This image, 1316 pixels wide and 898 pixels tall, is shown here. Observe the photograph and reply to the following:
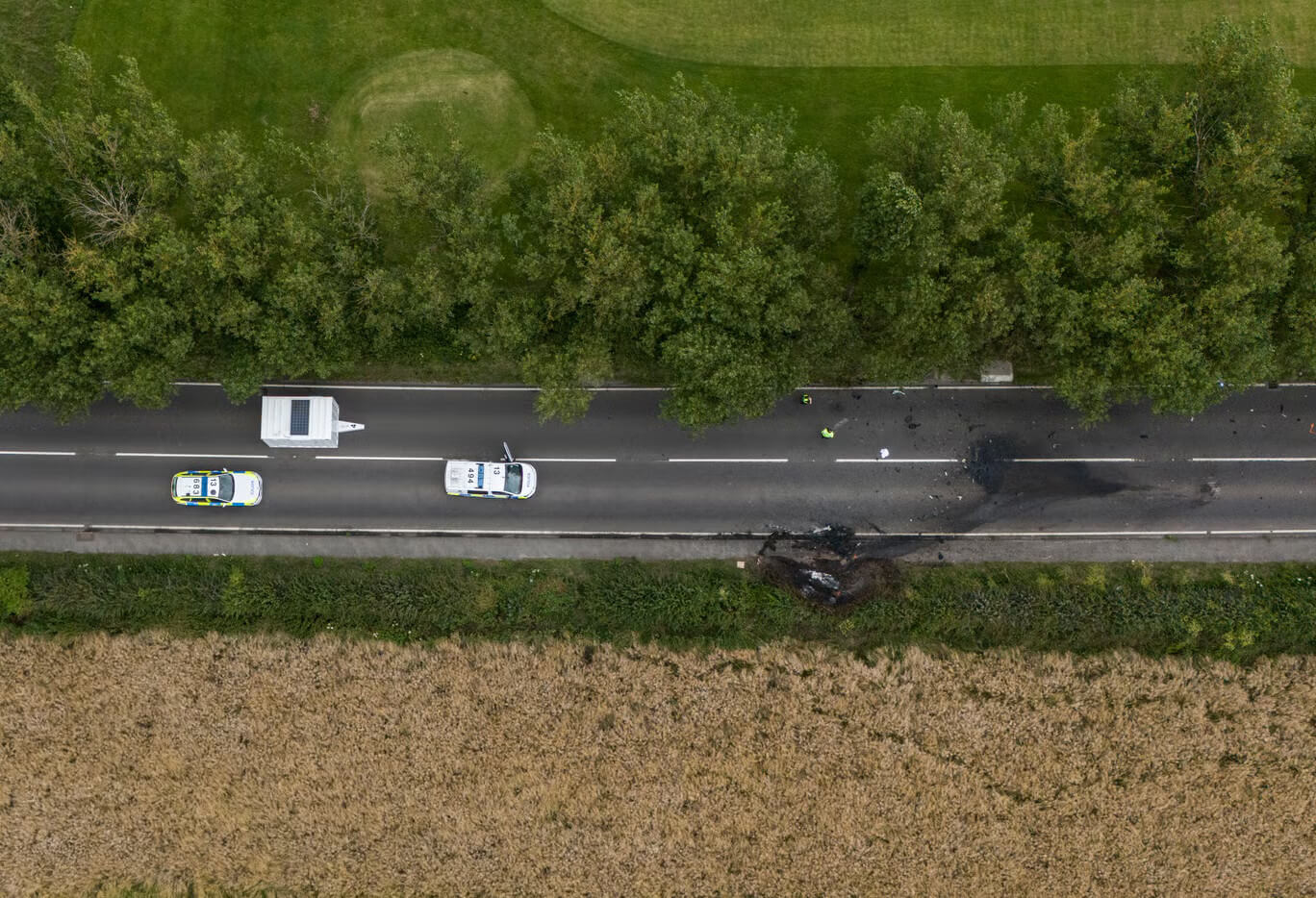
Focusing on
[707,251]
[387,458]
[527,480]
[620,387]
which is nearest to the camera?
[707,251]

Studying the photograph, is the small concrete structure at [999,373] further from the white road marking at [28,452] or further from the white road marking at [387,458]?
the white road marking at [28,452]

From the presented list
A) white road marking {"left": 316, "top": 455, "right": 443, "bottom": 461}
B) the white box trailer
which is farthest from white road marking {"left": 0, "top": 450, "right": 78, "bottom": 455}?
white road marking {"left": 316, "top": 455, "right": 443, "bottom": 461}

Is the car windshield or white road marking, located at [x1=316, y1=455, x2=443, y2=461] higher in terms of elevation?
white road marking, located at [x1=316, y1=455, x2=443, y2=461]

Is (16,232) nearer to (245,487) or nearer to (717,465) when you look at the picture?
(245,487)

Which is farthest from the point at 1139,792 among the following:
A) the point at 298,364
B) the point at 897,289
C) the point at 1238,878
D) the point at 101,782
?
the point at 101,782

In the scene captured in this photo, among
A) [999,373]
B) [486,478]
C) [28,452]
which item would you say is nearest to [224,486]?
[28,452]

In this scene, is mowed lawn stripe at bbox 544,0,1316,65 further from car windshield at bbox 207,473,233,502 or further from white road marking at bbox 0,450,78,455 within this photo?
white road marking at bbox 0,450,78,455
